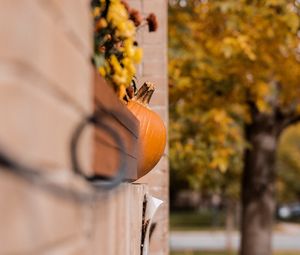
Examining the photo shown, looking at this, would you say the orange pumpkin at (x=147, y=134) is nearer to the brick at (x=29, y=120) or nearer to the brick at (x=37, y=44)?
the brick at (x=37, y=44)

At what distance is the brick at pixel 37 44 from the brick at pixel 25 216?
0.78ft

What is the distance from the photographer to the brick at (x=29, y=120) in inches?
50.8

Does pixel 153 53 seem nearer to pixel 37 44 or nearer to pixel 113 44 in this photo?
pixel 113 44

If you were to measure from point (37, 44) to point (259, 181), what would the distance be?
40.7 ft

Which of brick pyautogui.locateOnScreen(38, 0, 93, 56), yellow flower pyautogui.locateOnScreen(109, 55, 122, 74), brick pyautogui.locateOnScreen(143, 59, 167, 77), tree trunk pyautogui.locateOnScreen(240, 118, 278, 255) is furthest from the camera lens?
tree trunk pyautogui.locateOnScreen(240, 118, 278, 255)

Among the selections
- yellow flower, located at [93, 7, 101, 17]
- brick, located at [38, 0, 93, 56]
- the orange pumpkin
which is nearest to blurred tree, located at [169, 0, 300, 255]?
the orange pumpkin

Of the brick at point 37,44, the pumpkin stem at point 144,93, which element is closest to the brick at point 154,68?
the pumpkin stem at point 144,93

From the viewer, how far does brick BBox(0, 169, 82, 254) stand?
1.25 meters

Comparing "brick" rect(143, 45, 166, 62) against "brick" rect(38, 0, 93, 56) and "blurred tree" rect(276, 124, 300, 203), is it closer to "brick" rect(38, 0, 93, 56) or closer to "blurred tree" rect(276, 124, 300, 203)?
"brick" rect(38, 0, 93, 56)

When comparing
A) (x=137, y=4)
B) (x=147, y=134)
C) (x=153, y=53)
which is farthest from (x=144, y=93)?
(x=137, y=4)

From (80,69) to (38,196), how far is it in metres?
0.49

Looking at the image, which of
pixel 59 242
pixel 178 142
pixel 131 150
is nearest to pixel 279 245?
pixel 178 142

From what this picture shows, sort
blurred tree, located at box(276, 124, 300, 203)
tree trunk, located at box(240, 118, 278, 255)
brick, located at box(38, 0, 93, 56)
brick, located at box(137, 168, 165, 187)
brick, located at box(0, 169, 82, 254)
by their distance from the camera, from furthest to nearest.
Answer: blurred tree, located at box(276, 124, 300, 203) → tree trunk, located at box(240, 118, 278, 255) → brick, located at box(137, 168, 165, 187) → brick, located at box(38, 0, 93, 56) → brick, located at box(0, 169, 82, 254)

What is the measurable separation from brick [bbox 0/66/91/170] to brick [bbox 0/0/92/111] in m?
0.03
